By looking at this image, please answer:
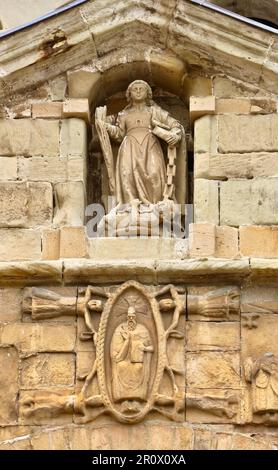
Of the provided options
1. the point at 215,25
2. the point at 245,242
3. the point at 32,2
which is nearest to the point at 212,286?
the point at 245,242

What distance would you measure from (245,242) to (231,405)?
1239 millimetres

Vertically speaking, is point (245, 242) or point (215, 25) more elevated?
point (215, 25)

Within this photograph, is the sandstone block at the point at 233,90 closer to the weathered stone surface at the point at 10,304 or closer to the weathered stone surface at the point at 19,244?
the weathered stone surface at the point at 19,244

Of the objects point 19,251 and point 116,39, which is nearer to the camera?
point 19,251

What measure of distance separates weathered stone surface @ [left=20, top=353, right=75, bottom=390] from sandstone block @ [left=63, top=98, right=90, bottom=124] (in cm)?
196

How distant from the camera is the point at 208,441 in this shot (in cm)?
1041

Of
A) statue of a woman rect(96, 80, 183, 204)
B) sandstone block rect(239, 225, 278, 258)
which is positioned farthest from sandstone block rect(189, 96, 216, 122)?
sandstone block rect(239, 225, 278, 258)

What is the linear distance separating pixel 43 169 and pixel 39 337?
1359 mm

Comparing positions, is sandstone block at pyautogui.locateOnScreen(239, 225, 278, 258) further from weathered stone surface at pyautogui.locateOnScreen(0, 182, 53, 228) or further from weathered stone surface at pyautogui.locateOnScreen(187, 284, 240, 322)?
weathered stone surface at pyautogui.locateOnScreen(0, 182, 53, 228)

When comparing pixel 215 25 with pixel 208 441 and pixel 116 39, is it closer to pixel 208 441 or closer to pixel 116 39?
pixel 116 39

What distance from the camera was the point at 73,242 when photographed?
11000 mm

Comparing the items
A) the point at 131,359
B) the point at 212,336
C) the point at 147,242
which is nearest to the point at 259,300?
the point at 212,336

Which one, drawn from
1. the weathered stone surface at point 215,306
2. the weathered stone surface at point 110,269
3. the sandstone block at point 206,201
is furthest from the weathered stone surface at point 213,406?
the sandstone block at point 206,201

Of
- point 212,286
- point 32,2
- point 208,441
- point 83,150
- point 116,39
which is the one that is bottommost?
point 208,441
